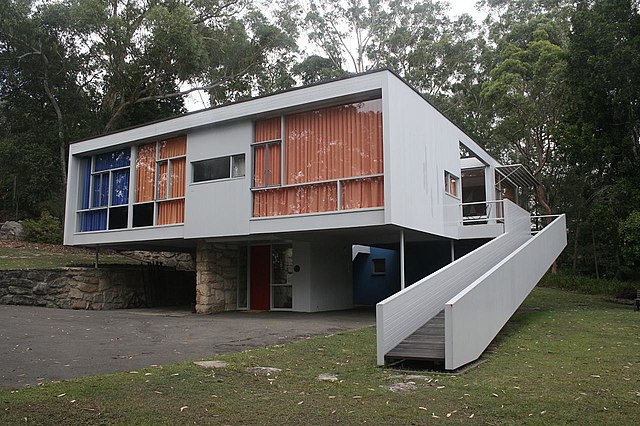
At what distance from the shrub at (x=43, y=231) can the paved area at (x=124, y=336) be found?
8758mm

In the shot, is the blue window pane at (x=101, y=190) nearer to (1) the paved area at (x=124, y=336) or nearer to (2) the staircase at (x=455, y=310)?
(1) the paved area at (x=124, y=336)

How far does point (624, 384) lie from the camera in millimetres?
6016

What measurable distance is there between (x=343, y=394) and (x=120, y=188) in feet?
44.2

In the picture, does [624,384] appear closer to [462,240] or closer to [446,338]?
[446,338]

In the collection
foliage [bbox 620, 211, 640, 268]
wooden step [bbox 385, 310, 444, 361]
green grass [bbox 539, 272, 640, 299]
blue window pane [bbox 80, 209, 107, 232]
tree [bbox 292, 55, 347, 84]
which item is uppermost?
tree [bbox 292, 55, 347, 84]

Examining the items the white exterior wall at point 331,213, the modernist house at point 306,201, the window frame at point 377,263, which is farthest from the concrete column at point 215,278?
the window frame at point 377,263

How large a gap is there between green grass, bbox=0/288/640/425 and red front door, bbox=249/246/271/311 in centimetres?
842

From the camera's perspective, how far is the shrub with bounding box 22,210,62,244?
2402 centimetres

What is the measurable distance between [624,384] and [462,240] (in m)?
11.1

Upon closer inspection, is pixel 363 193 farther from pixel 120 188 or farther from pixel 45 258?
pixel 45 258

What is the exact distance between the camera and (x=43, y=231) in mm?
24141

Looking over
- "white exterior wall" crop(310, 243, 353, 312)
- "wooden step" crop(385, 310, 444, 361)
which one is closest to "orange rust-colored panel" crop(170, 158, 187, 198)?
"white exterior wall" crop(310, 243, 353, 312)

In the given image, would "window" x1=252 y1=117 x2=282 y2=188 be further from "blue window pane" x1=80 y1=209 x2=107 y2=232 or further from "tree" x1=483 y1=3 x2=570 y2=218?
→ "tree" x1=483 y1=3 x2=570 y2=218

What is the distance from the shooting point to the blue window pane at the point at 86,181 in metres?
18.1
